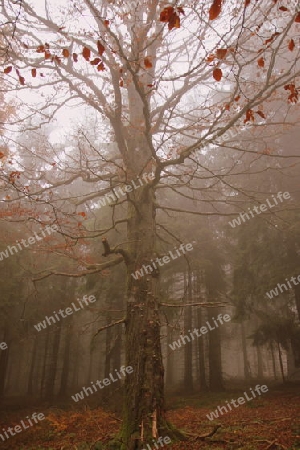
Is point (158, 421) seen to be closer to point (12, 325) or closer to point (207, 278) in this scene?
point (207, 278)

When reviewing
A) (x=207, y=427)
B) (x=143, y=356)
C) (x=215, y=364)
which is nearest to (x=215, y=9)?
(x=143, y=356)

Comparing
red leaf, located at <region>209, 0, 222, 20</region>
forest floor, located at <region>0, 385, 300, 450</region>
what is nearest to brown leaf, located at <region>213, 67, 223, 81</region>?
red leaf, located at <region>209, 0, 222, 20</region>

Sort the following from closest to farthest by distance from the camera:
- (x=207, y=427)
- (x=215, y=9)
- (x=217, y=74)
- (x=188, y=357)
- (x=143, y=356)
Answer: (x=215, y=9) → (x=217, y=74) → (x=143, y=356) → (x=207, y=427) → (x=188, y=357)

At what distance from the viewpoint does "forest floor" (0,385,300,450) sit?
17.5 ft

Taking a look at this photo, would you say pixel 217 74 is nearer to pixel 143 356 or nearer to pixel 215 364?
pixel 143 356

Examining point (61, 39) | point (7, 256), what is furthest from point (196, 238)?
point (61, 39)

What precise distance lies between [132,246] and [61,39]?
5084 mm

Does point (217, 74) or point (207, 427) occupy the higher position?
point (217, 74)

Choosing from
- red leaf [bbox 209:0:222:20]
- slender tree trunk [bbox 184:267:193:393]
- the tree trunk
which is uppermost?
red leaf [bbox 209:0:222:20]

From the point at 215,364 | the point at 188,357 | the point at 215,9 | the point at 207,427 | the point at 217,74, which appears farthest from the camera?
the point at 188,357

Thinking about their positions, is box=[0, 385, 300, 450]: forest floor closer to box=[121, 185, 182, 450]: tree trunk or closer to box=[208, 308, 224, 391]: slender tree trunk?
box=[121, 185, 182, 450]: tree trunk

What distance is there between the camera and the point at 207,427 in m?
7.16

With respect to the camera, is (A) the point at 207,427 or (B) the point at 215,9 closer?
(B) the point at 215,9

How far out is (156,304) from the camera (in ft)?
19.5
